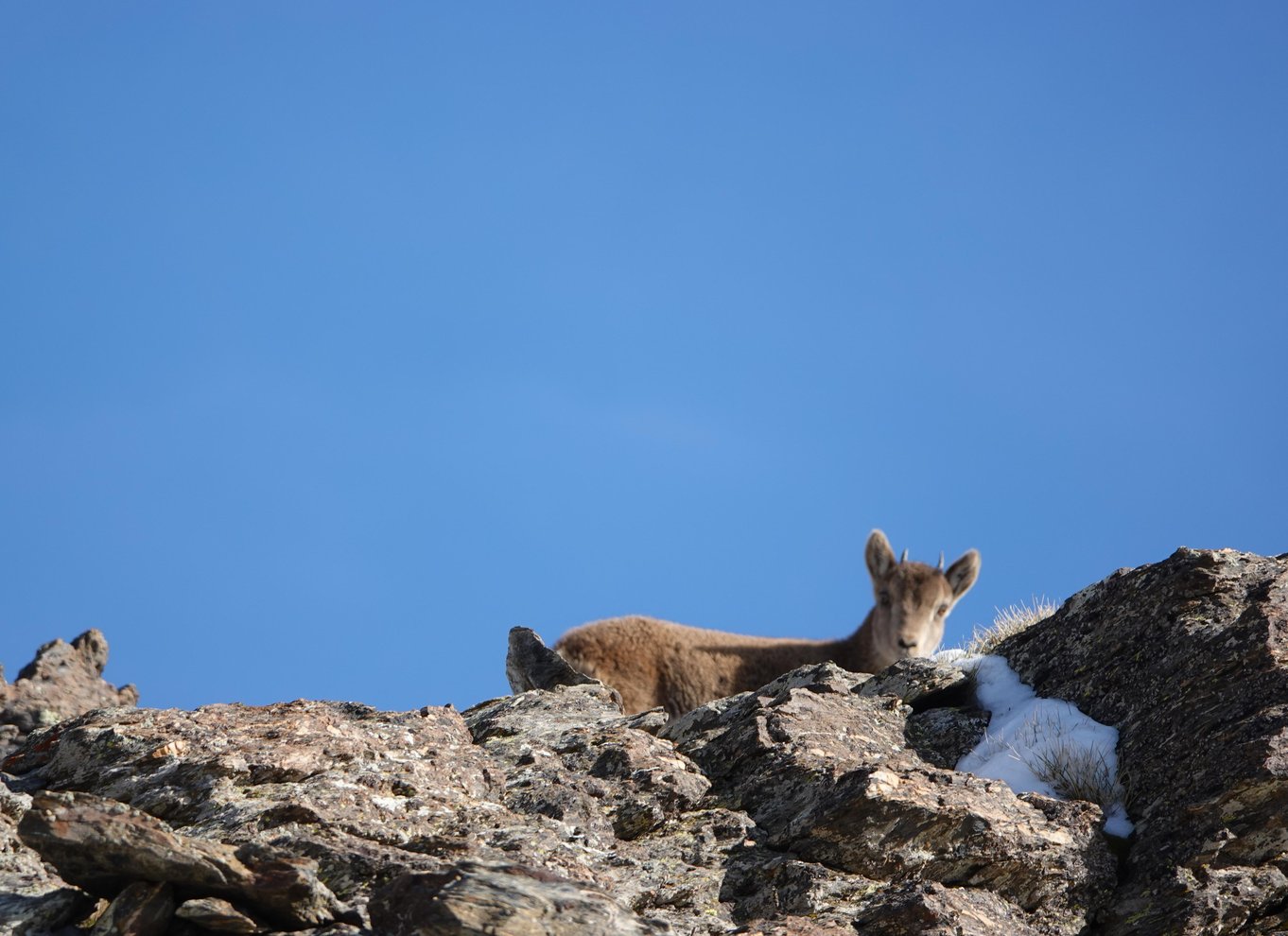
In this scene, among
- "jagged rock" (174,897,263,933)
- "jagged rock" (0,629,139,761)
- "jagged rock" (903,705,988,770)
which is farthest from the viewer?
"jagged rock" (0,629,139,761)

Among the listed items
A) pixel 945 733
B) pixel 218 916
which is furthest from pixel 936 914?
pixel 218 916

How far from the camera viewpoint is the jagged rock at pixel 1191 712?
6742mm

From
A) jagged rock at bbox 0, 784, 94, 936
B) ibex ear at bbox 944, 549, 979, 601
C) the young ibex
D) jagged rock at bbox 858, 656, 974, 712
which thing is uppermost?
ibex ear at bbox 944, 549, 979, 601

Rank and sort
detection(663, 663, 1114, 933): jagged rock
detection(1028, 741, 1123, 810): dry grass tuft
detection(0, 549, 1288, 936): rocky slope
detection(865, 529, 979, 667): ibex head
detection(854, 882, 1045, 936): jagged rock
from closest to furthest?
detection(0, 549, 1288, 936): rocky slope
detection(854, 882, 1045, 936): jagged rock
detection(663, 663, 1114, 933): jagged rock
detection(1028, 741, 1123, 810): dry grass tuft
detection(865, 529, 979, 667): ibex head

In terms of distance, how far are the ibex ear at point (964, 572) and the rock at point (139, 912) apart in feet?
41.3

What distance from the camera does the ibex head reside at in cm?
1551

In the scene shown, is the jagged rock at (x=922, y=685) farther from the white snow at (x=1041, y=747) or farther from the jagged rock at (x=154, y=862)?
the jagged rock at (x=154, y=862)

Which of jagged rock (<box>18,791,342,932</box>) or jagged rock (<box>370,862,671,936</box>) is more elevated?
jagged rock (<box>18,791,342,932</box>)

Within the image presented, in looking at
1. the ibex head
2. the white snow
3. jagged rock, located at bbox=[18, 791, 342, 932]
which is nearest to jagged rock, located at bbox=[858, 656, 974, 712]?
the white snow

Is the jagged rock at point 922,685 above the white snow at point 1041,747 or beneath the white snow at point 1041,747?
above

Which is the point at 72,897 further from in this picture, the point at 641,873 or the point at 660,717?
the point at 660,717

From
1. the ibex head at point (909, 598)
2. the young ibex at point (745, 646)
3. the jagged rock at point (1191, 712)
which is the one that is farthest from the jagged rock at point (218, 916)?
the ibex head at point (909, 598)

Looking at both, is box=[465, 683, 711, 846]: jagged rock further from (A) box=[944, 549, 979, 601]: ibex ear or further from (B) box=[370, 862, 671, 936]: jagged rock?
(A) box=[944, 549, 979, 601]: ibex ear

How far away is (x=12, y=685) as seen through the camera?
15.9 meters
